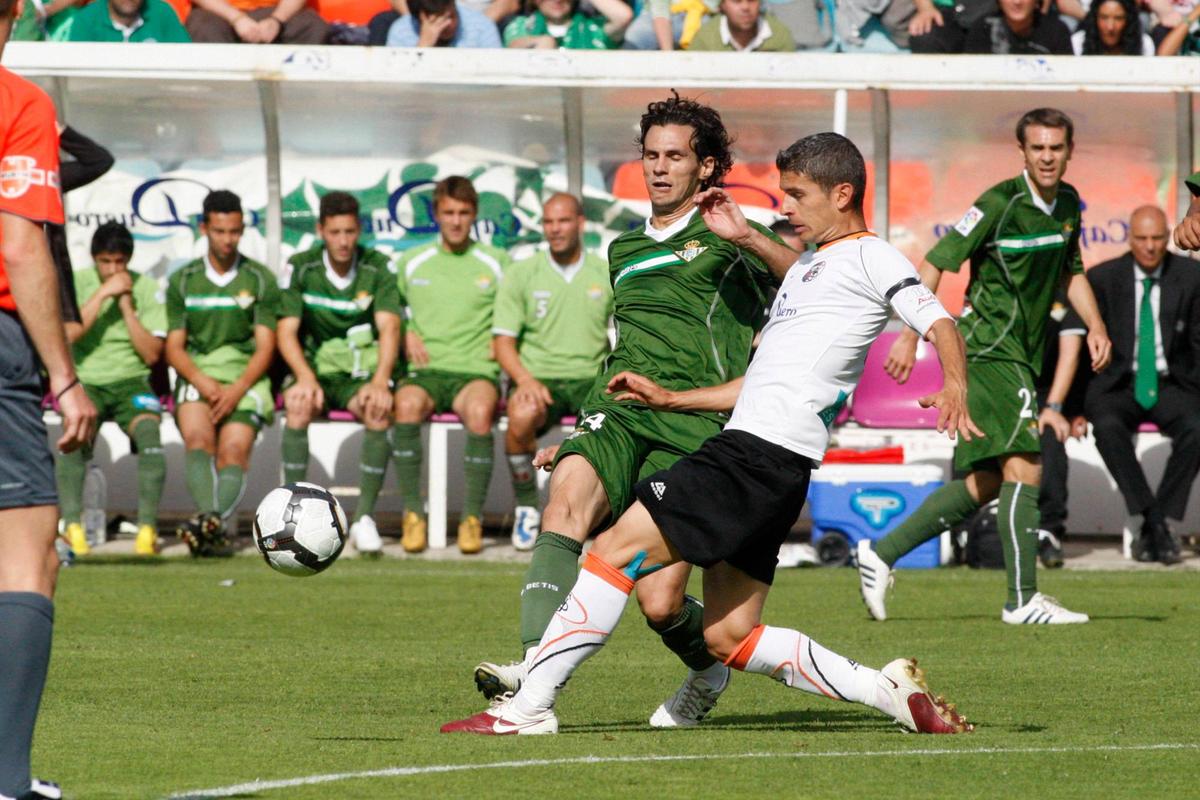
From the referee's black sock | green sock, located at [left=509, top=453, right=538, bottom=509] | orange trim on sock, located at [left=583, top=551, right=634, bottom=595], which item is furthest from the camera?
green sock, located at [left=509, top=453, right=538, bottom=509]

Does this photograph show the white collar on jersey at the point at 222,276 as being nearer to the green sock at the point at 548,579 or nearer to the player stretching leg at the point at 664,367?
the player stretching leg at the point at 664,367

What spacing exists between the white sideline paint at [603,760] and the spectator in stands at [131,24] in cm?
1061

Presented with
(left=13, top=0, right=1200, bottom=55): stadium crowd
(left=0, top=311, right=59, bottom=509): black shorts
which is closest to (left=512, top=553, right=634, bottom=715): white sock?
(left=0, top=311, right=59, bottom=509): black shorts

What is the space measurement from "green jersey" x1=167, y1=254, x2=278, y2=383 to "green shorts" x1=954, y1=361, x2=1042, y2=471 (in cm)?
586

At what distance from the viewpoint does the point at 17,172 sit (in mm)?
4328

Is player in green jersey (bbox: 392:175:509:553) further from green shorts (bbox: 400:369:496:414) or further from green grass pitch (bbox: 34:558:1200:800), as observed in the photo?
green grass pitch (bbox: 34:558:1200:800)

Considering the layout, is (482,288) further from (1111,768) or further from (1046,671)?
(1111,768)

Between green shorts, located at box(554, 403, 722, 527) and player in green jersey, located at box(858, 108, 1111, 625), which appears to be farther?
player in green jersey, located at box(858, 108, 1111, 625)

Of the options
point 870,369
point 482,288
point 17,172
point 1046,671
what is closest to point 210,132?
point 482,288

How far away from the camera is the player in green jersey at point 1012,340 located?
29.7 feet

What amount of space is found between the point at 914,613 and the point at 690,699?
387cm

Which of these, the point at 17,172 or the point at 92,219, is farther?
the point at 92,219

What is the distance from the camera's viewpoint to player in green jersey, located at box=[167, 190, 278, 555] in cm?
1296

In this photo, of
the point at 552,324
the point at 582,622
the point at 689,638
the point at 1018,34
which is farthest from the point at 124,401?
the point at 582,622
